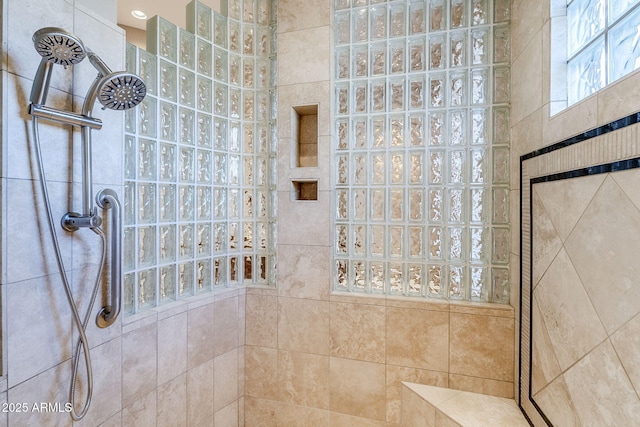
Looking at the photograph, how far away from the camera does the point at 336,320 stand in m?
1.80

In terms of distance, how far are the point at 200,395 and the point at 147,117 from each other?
1.42 m

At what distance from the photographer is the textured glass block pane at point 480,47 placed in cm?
163

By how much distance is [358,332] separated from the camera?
69.4 inches

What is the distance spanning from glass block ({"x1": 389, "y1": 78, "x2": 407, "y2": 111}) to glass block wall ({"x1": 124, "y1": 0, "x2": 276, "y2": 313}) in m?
0.71

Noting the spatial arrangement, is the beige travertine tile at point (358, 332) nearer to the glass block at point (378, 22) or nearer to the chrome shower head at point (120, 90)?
the chrome shower head at point (120, 90)

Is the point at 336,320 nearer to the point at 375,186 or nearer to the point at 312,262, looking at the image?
the point at 312,262

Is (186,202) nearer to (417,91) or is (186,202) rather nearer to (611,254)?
(417,91)

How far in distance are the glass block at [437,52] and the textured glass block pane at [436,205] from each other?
663mm

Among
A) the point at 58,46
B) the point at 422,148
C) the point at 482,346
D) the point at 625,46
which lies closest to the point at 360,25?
the point at 422,148

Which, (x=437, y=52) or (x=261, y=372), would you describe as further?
(x=261, y=372)

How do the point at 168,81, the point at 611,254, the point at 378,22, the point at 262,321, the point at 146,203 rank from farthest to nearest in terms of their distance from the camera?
the point at 262,321
the point at 378,22
the point at 168,81
the point at 146,203
the point at 611,254

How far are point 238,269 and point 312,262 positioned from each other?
47 centimetres

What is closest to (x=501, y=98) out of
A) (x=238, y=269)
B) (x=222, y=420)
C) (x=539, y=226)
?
(x=539, y=226)

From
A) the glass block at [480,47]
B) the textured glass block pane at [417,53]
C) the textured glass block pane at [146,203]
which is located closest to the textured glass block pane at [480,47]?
the glass block at [480,47]
